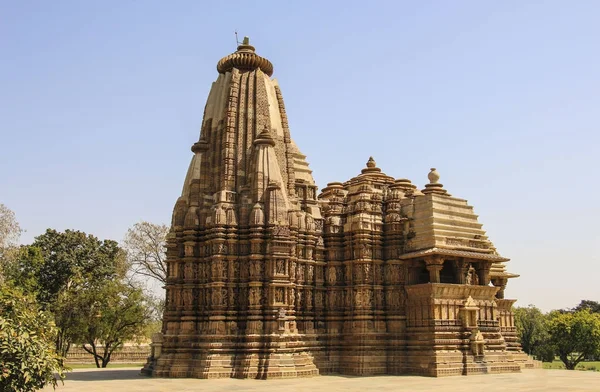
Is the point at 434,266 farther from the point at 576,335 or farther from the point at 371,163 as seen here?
the point at 576,335

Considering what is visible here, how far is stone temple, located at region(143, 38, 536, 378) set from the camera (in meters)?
21.3

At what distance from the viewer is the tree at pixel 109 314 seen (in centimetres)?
3138

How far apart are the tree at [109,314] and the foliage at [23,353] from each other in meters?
19.7

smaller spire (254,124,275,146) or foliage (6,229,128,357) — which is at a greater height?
smaller spire (254,124,275,146)

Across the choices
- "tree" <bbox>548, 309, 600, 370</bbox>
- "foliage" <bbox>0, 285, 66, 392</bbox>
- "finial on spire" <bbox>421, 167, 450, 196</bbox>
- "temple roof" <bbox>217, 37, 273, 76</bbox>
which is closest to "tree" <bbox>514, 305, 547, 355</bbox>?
"tree" <bbox>548, 309, 600, 370</bbox>

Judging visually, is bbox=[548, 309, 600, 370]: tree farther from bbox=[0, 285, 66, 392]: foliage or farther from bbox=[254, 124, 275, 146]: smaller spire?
bbox=[0, 285, 66, 392]: foliage

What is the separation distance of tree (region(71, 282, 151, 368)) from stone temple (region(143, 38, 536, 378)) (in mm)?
10001

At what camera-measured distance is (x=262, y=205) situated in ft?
72.9

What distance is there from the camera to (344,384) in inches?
740

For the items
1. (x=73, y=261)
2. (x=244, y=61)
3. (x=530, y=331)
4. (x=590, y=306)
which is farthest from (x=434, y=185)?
(x=590, y=306)

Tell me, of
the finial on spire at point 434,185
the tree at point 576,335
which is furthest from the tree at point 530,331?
the finial on spire at point 434,185

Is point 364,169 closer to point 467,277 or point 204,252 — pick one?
point 467,277

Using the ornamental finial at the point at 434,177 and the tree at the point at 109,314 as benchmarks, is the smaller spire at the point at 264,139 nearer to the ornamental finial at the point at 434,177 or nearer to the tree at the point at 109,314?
the ornamental finial at the point at 434,177

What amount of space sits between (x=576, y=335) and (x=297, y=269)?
92.0 feet
